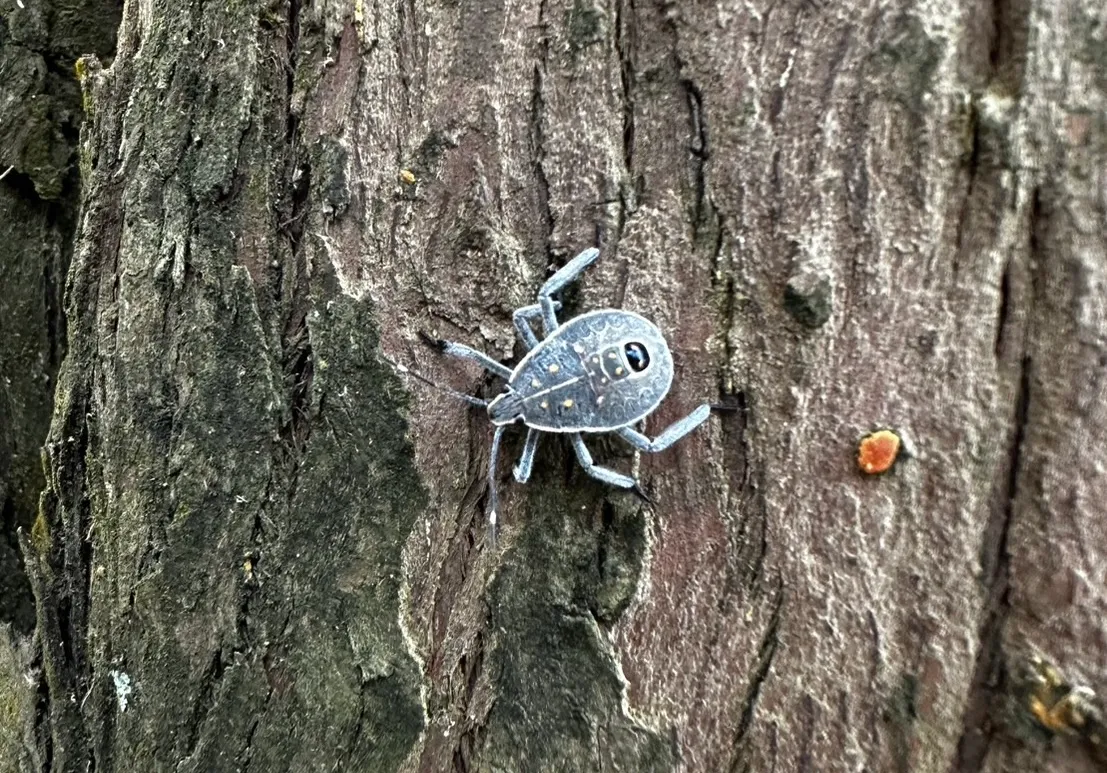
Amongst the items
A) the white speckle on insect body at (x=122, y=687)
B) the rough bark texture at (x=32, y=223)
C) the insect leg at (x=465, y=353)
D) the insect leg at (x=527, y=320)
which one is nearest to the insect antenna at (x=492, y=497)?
the insect leg at (x=465, y=353)

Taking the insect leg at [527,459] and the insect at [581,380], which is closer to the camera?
the insect at [581,380]

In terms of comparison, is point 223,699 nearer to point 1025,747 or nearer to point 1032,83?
point 1025,747

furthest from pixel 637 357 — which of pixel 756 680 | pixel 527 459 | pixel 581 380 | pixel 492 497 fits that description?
pixel 756 680

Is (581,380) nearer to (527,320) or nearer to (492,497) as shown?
(527,320)

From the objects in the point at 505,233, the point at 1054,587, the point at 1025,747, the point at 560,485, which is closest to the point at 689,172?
the point at 505,233

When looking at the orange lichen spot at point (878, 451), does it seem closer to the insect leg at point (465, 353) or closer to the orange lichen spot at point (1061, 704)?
the orange lichen spot at point (1061, 704)
